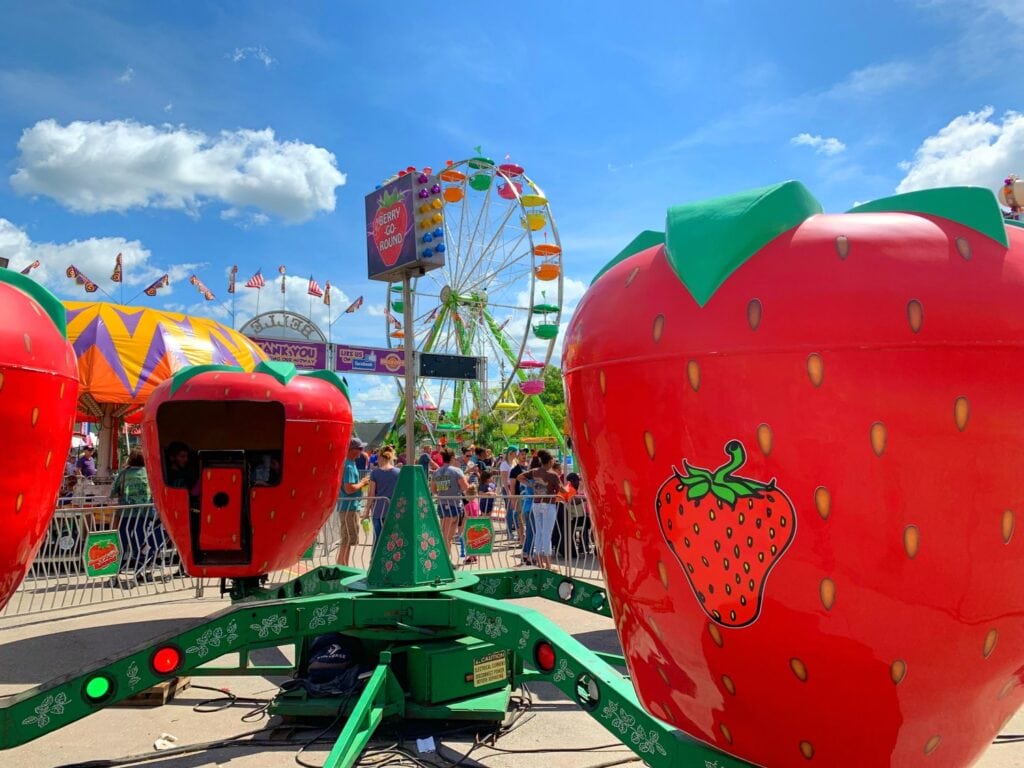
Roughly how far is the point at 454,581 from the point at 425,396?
3445cm

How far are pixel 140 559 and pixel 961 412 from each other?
9268 mm

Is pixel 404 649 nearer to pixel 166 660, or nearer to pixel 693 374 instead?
pixel 166 660

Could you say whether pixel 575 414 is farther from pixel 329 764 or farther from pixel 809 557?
pixel 329 764

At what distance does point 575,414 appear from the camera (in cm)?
201

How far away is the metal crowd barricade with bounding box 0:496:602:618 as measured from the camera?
822cm

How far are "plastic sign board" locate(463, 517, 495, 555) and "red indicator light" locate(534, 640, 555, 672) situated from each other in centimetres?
591

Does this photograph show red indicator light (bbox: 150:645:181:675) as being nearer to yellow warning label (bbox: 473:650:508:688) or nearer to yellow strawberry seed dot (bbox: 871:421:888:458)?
yellow warning label (bbox: 473:650:508:688)

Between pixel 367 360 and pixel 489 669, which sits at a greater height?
pixel 367 360

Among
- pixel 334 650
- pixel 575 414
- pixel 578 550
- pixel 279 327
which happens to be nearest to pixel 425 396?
pixel 279 327

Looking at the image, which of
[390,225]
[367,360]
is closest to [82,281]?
[367,360]

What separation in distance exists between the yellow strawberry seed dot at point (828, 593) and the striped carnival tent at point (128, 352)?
36.3ft

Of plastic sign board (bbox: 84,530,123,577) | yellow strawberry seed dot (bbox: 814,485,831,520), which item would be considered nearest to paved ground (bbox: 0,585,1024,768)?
plastic sign board (bbox: 84,530,123,577)

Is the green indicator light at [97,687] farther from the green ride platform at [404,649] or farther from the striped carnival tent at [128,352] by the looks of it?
the striped carnival tent at [128,352]

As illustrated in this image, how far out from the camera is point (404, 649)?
13.8ft
